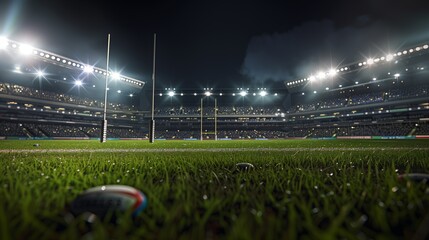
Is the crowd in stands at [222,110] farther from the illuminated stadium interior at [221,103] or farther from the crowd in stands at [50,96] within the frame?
the crowd in stands at [50,96]

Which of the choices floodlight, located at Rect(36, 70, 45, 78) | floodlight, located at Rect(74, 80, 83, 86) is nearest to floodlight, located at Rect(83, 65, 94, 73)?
floodlight, located at Rect(36, 70, 45, 78)

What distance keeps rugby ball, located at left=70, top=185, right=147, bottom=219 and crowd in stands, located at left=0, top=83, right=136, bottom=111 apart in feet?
172

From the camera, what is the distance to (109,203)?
51.8 inches

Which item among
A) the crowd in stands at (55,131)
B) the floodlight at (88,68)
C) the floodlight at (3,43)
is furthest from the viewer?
the floodlight at (88,68)

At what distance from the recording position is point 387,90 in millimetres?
50406

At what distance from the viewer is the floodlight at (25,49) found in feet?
113

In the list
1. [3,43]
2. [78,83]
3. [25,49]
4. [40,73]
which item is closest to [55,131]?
[40,73]

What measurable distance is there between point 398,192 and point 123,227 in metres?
1.94

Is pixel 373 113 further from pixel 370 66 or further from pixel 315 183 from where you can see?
pixel 315 183

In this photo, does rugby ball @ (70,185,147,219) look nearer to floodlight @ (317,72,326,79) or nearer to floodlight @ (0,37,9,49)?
floodlight @ (0,37,9,49)

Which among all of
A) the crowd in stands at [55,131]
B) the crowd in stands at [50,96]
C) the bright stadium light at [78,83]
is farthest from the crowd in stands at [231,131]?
the bright stadium light at [78,83]

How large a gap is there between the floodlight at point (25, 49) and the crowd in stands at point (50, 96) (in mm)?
10536

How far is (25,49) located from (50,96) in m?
15.7

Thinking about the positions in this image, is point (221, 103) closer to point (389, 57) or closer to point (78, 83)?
point (78, 83)
